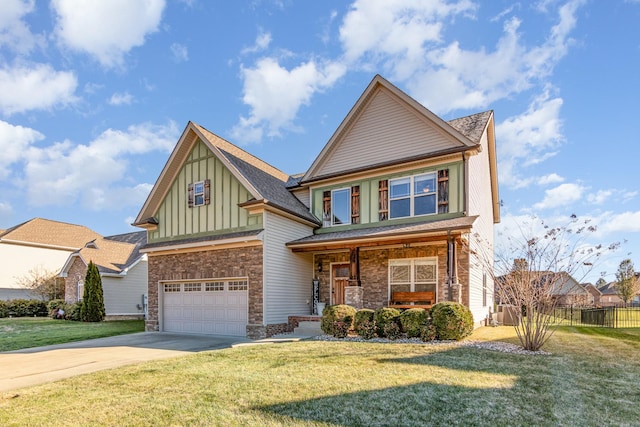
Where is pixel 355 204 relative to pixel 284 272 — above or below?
above

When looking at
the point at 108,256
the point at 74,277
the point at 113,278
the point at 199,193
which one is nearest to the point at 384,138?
the point at 199,193

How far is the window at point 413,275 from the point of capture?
13422mm

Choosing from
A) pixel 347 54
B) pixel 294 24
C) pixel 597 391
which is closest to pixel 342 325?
pixel 597 391

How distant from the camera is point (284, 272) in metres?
14.4

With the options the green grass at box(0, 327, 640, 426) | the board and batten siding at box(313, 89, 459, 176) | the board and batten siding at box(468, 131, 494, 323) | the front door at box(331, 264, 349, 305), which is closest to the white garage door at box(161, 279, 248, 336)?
the front door at box(331, 264, 349, 305)

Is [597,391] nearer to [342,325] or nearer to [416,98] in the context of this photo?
[342,325]

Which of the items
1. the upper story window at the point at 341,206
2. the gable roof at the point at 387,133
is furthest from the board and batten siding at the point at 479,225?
the upper story window at the point at 341,206

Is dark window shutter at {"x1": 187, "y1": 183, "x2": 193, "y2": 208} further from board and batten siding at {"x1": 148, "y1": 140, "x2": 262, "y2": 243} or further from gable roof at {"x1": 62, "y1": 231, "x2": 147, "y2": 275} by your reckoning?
gable roof at {"x1": 62, "y1": 231, "x2": 147, "y2": 275}

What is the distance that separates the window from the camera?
528 inches

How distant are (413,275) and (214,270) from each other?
312 inches

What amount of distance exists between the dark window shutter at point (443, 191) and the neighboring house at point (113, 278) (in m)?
20.5

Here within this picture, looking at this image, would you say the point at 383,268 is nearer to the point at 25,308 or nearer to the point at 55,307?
the point at 55,307

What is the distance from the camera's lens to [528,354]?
8.77m

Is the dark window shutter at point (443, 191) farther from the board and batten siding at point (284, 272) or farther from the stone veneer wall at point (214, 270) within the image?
the stone veneer wall at point (214, 270)
